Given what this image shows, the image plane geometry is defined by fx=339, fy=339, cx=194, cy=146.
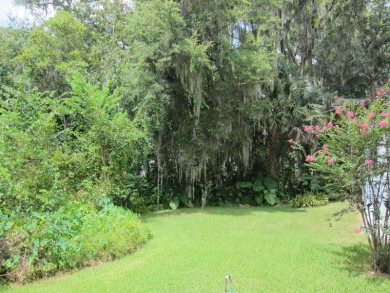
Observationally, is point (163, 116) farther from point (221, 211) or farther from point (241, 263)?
point (241, 263)

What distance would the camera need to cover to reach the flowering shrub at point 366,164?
4.07 m

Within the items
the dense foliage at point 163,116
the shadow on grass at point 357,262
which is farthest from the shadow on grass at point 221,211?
the shadow on grass at point 357,262

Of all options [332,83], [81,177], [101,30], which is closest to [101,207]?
[81,177]

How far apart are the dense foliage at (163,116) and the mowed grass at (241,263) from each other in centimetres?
102

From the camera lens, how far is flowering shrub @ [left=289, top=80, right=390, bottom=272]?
4.07 metres

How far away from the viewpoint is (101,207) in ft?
22.7

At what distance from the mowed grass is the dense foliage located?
1.02 meters

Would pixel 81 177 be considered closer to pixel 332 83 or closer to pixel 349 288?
pixel 349 288

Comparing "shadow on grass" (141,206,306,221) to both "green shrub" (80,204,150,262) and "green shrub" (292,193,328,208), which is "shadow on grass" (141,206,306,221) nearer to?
"green shrub" (292,193,328,208)

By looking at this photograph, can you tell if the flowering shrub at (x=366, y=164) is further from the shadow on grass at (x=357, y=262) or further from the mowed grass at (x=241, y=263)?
the mowed grass at (x=241, y=263)

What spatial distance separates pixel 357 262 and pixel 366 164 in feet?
4.74

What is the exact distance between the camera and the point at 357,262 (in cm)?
461

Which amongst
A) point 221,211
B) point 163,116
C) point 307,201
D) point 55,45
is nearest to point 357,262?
point 221,211

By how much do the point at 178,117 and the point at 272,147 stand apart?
3.29 meters
